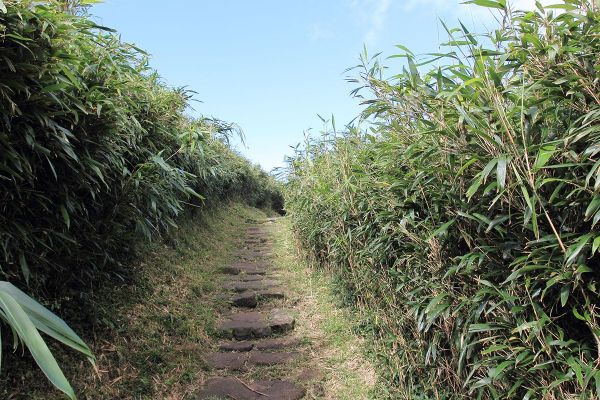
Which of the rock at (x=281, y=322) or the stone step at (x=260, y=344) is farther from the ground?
the rock at (x=281, y=322)

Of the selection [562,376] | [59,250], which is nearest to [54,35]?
[59,250]

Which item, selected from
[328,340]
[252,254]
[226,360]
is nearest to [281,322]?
[328,340]

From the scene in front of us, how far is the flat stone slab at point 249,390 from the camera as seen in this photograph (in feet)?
9.59

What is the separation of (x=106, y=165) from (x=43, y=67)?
75 cm

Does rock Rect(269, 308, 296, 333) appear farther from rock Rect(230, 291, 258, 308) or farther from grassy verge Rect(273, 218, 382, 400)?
rock Rect(230, 291, 258, 308)

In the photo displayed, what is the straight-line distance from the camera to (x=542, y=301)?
5.28ft

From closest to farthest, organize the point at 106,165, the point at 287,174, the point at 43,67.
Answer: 1. the point at 43,67
2. the point at 106,165
3. the point at 287,174

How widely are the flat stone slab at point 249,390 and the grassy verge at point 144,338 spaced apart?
16 cm

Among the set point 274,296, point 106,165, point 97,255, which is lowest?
point 274,296

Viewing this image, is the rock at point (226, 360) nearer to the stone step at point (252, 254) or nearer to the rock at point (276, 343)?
the rock at point (276, 343)

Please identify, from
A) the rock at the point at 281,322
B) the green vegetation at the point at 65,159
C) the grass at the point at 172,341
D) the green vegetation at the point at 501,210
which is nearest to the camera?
the green vegetation at the point at 501,210

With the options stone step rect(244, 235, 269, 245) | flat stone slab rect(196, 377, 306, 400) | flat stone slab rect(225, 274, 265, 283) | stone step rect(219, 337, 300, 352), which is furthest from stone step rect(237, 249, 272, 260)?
flat stone slab rect(196, 377, 306, 400)

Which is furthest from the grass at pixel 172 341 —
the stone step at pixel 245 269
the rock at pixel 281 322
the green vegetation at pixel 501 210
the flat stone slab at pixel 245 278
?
the green vegetation at pixel 501 210

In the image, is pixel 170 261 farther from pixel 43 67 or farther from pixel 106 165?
pixel 43 67
